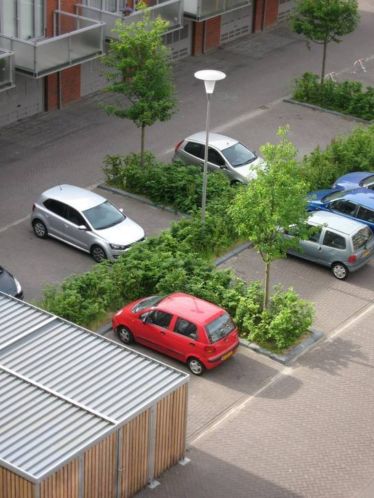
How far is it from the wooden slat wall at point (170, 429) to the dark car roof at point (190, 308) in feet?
10.8

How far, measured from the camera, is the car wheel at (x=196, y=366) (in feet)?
76.1

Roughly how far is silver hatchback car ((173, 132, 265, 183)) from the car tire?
5808 mm

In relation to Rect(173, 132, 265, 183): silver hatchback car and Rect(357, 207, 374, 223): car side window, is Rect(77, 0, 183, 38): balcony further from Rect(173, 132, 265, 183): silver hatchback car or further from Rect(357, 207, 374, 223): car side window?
Rect(357, 207, 374, 223): car side window

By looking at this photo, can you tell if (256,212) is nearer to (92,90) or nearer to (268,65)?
(92,90)

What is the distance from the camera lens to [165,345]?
926 inches

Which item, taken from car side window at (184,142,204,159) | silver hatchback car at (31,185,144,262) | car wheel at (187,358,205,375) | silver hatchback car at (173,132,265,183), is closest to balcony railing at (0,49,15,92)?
silver hatchback car at (31,185,144,262)

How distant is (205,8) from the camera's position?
41.3 metres

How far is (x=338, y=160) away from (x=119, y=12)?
10.7 metres

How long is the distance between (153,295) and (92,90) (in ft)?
50.3

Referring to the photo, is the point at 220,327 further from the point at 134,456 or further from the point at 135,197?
the point at 135,197

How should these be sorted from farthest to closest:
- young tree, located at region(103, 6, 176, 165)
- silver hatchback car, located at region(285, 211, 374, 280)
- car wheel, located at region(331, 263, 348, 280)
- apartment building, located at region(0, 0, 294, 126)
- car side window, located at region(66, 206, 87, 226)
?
1. apartment building, located at region(0, 0, 294, 126)
2. young tree, located at region(103, 6, 176, 165)
3. car side window, located at region(66, 206, 87, 226)
4. car wheel, located at region(331, 263, 348, 280)
5. silver hatchback car, located at region(285, 211, 374, 280)

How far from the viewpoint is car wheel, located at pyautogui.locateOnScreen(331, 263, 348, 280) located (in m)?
27.6

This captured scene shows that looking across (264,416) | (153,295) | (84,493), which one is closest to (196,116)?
(153,295)

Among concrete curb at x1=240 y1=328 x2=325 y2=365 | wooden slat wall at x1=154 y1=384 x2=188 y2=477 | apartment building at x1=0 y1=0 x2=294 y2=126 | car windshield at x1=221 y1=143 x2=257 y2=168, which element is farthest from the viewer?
apartment building at x1=0 y1=0 x2=294 y2=126
